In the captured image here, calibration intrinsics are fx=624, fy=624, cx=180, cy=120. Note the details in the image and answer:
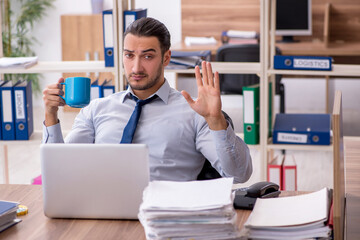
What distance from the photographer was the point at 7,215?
1812 millimetres

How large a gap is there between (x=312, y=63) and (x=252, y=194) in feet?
5.41

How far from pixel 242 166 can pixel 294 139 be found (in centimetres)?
144

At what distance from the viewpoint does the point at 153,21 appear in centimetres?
242

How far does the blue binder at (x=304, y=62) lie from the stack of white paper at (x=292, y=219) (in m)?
1.73

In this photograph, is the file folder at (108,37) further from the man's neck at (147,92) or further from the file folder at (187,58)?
the man's neck at (147,92)

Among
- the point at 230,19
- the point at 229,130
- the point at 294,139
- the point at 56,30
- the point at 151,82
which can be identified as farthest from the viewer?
the point at 56,30

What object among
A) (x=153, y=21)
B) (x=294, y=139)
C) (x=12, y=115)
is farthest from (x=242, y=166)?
(x=12, y=115)

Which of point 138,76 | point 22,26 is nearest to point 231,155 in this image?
point 138,76

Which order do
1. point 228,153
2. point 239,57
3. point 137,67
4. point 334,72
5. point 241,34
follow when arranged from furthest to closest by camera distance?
1. point 241,34
2. point 239,57
3. point 334,72
4. point 137,67
5. point 228,153

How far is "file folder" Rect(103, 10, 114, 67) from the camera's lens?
3488mm

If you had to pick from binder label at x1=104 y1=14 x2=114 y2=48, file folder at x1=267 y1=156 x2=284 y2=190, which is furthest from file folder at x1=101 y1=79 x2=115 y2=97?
file folder at x1=267 y1=156 x2=284 y2=190

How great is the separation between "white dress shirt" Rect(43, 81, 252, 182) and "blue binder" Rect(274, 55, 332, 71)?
1144mm

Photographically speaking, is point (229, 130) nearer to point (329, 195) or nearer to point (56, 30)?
point (329, 195)

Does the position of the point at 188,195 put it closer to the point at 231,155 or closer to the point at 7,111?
the point at 231,155
